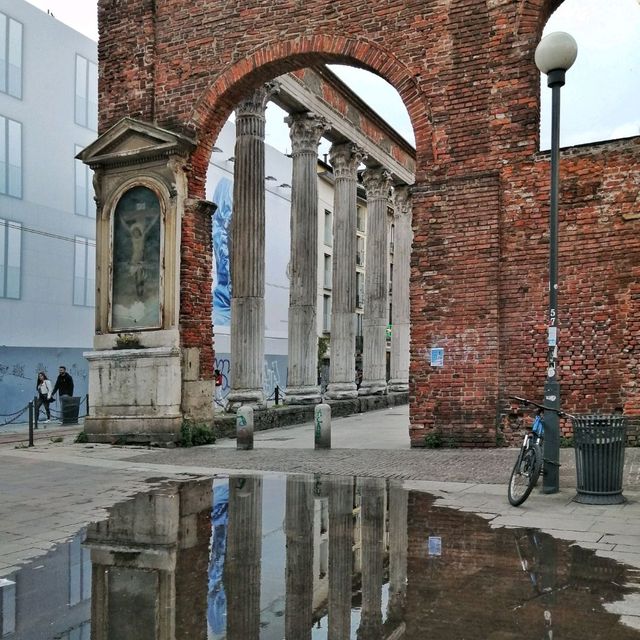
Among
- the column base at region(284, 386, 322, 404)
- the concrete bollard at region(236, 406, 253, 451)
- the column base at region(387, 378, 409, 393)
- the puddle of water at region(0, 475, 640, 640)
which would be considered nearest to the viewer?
the puddle of water at region(0, 475, 640, 640)

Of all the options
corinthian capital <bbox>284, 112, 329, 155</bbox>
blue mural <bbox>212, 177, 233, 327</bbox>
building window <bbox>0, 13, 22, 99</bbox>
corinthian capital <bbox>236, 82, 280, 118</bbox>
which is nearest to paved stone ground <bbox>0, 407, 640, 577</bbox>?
corinthian capital <bbox>236, 82, 280, 118</bbox>

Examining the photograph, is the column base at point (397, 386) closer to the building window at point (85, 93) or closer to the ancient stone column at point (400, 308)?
the ancient stone column at point (400, 308)

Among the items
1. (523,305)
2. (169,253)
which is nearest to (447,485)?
(523,305)

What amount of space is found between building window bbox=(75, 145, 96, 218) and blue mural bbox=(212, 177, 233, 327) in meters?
5.66

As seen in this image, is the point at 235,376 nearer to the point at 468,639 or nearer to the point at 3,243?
the point at 3,243

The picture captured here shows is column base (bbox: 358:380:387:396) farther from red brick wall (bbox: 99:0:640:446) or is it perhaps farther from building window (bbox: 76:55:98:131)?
red brick wall (bbox: 99:0:640:446)

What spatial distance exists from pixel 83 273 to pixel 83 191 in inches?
120

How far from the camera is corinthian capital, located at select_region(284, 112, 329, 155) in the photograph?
73.4 ft

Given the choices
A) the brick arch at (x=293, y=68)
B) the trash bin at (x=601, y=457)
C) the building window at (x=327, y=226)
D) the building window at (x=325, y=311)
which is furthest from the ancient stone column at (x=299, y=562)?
the building window at (x=325, y=311)

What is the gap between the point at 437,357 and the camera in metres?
12.1

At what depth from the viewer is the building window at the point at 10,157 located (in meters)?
23.0

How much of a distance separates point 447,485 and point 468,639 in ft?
16.5

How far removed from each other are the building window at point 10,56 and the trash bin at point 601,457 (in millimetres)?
21882

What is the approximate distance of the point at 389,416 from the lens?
73.9ft
